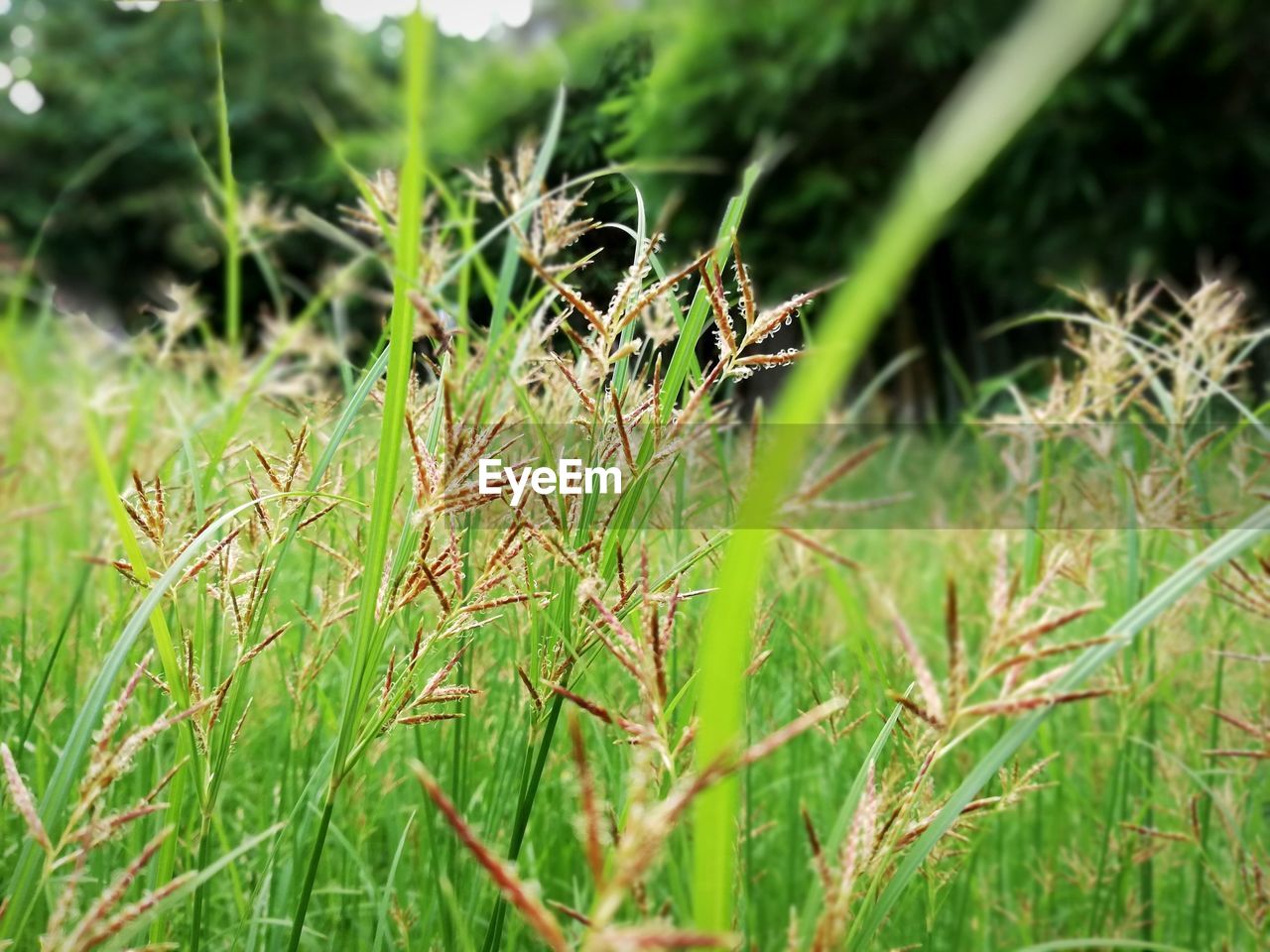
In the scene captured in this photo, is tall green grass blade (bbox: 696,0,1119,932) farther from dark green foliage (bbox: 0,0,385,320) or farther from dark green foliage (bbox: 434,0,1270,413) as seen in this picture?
dark green foliage (bbox: 0,0,385,320)

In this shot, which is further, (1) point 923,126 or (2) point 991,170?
(1) point 923,126

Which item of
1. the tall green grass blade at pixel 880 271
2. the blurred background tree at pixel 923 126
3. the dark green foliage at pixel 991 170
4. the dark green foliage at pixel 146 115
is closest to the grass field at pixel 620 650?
the tall green grass blade at pixel 880 271

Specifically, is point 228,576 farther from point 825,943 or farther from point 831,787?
point 831,787

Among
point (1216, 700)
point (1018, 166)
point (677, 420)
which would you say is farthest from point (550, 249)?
point (1018, 166)

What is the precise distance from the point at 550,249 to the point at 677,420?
0.78 feet

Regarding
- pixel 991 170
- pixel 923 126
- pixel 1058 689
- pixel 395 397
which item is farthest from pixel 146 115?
pixel 1058 689

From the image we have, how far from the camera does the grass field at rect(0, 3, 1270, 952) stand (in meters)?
0.32

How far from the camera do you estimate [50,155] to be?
15.3 metres

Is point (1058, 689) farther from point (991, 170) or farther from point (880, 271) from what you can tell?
point (991, 170)

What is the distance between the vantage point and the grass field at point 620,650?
0.32 m

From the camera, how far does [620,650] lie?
44 cm

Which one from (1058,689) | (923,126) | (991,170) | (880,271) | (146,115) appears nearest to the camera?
(880,271)

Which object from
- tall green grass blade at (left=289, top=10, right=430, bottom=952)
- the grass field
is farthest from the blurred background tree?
tall green grass blade at (left=289, top=10, right=430, bottom=952)

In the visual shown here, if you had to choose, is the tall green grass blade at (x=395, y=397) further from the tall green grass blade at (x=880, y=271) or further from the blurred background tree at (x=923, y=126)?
the blurred background tree at (x=923, y=126)
